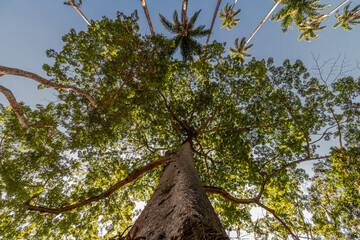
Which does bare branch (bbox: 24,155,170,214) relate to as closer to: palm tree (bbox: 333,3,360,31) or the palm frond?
palm tree (bbox: 333,3,360,31)

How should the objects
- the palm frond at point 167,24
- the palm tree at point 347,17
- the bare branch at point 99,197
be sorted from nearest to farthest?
the bare branch at point 99,197 → the palm tree at point 347,17 → the palm frond at point 167,24

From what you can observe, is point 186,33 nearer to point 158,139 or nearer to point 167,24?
point 167,24

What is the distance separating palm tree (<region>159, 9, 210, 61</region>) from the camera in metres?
16.2

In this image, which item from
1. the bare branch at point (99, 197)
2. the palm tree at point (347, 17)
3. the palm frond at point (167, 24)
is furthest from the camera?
the palm frond at point (167, 24)

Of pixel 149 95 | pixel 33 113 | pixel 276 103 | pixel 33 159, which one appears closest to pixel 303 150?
pixel 276 103

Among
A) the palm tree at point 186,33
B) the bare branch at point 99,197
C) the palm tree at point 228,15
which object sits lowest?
the bare branch at point 99,197

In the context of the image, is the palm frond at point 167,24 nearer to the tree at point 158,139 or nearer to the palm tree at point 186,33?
the palm tree at point 186,33

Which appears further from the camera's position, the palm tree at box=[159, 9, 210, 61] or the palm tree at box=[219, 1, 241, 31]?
the palm tree at box=[159, 9, 210, 61]

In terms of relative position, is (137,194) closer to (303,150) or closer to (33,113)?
(33,113)

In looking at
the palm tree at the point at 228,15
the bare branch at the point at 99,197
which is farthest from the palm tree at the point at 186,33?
the bare branch at the point at 99,197

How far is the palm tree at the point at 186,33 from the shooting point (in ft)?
53.1

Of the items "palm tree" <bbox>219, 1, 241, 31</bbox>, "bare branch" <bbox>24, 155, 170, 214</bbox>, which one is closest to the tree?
"bare branch" <bbox>24, 155, 170, 214</bbox>

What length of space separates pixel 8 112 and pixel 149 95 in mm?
4740

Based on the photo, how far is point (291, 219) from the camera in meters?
6.97
